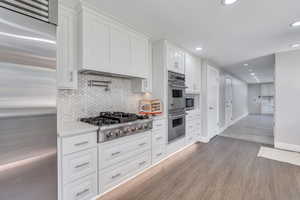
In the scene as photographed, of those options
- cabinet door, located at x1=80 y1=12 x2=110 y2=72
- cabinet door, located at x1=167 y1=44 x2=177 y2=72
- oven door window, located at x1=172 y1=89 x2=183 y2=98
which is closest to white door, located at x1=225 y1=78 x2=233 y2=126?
oven door window, located at x1=172 y1=89 x2=183 y2=98

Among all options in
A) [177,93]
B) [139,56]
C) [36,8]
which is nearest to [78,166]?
[36,8]

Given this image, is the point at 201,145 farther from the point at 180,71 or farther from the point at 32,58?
the point at 32,58

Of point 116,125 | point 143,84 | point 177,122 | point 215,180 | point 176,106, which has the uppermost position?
point 143,84

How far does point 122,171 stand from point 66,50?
1.90 metres

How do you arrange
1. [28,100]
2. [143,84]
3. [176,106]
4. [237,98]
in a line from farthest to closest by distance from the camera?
[237,98]
[176,106]
[143,84]
[28,100]

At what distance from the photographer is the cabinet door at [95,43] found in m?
1.92

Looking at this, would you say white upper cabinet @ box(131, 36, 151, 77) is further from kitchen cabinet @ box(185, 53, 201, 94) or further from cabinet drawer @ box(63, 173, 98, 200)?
cabinet drawer @ box(63, 173, 98, 200)

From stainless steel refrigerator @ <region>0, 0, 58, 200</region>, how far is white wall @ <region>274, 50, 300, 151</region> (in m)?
5.03

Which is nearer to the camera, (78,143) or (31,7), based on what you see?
(31,7)

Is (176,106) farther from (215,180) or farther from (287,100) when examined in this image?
(287,100)

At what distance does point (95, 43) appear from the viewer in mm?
2029

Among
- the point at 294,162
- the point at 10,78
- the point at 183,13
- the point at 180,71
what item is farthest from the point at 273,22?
the point at 10,78

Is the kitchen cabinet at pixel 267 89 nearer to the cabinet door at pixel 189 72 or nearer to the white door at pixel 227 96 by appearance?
the white door at pixel 227 96

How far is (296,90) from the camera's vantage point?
11.8 ft
